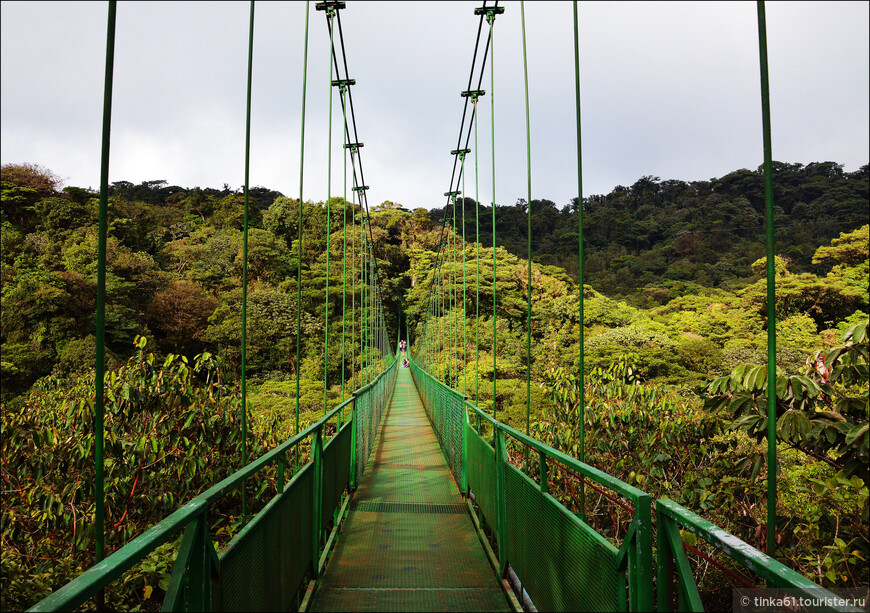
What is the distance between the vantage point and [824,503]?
324 centimetres

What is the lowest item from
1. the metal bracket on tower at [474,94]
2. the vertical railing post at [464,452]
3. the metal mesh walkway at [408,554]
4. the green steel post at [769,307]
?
the metal mesh walkway at [408,554]

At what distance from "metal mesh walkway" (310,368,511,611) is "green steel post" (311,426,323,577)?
152 mm

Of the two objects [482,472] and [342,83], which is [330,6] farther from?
[482,472]

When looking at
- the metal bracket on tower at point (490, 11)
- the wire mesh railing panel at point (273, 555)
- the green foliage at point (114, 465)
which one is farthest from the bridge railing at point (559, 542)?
the metal bracket on tower at point (490, 11)

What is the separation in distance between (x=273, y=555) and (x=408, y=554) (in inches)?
62.5

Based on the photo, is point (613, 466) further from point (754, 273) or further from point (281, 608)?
point (754, 273)

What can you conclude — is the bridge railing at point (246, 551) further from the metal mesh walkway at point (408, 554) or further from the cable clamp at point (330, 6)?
the cable clamp at point (330, 6)

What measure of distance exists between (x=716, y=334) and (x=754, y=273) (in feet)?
33.0

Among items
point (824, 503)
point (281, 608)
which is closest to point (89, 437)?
point (281, 608)

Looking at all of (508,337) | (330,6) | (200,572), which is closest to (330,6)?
(330,6)

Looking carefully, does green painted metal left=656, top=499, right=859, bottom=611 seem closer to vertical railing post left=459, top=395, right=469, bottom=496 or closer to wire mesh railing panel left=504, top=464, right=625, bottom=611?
wire mesh railing panel left=504, top=464, right=625, bottom=611

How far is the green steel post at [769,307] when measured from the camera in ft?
3.84

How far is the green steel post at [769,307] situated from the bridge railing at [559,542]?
0.87 ft

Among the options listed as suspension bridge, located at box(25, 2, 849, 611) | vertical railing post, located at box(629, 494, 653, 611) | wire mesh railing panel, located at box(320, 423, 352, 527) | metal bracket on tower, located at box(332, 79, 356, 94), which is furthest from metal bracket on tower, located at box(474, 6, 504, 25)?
vertical railing post, located at box(629, 494, 653, 611)
